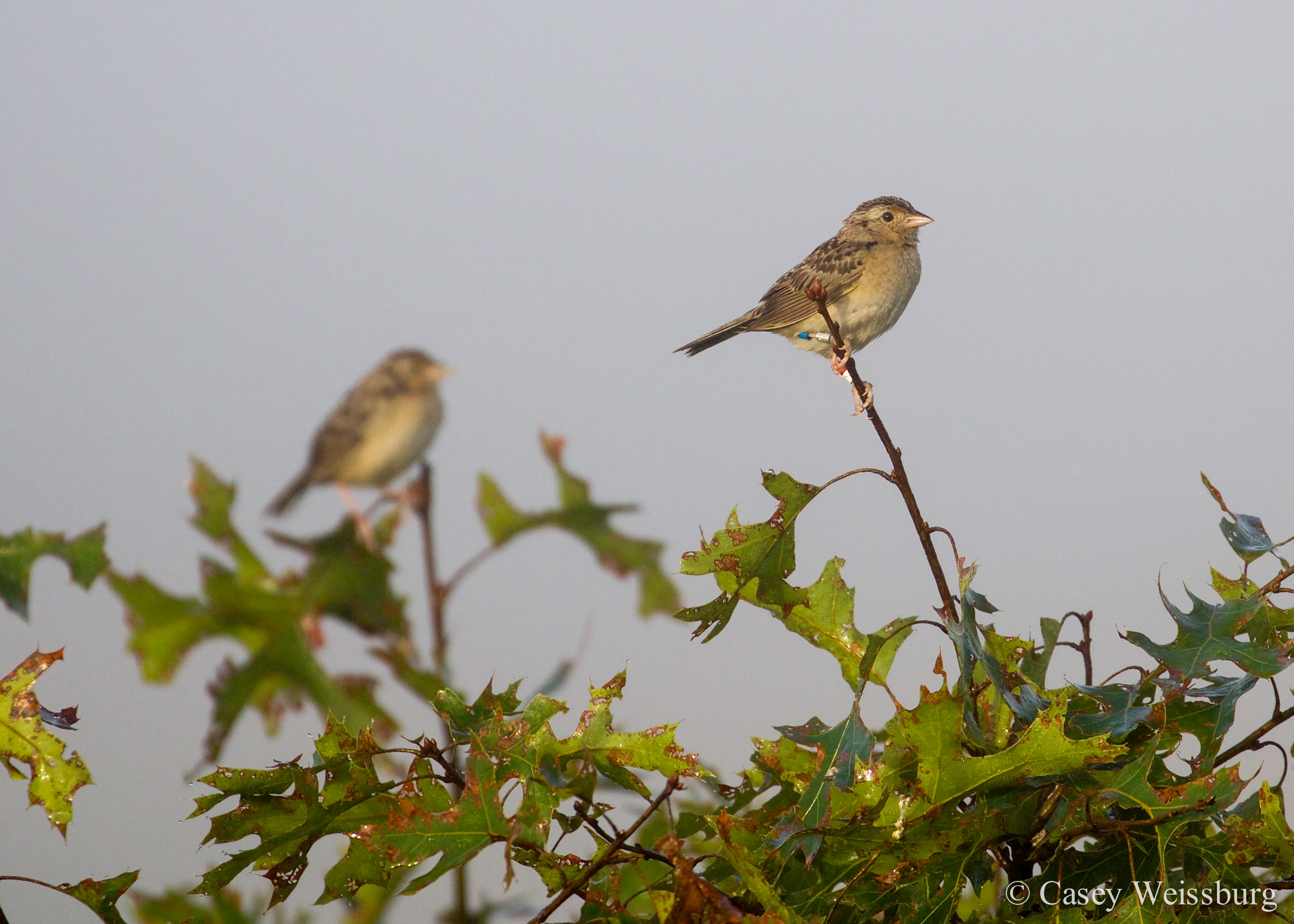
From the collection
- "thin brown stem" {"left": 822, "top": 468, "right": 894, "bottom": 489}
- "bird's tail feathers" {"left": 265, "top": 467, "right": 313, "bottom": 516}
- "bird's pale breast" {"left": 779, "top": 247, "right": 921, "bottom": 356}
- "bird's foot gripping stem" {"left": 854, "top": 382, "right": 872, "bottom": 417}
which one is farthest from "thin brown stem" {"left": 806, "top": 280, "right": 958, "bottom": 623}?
"bird's pale breast" {"left": 779, "top": 247, "right": 921, "bottom": 356}

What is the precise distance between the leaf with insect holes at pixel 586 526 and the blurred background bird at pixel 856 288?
113 centimetres

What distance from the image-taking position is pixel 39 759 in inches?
46.3

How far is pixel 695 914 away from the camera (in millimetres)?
A: 898

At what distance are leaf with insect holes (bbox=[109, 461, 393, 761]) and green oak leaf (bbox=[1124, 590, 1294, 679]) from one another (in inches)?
54.8

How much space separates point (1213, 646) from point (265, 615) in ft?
5.87

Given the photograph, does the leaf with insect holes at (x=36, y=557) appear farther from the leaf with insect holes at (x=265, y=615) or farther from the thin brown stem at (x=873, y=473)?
the thin brown stem at (x=873, y=473)

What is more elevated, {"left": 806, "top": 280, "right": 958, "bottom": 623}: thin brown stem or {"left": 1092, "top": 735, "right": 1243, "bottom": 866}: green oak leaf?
{"left": 806, "top": 280, "right": 958, "bottom": 623}: thin brown stem

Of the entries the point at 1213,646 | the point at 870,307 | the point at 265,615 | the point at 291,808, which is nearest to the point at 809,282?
the point at 870,307

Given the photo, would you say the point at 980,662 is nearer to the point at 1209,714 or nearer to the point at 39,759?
the point at 1209,714

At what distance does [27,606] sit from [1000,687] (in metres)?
1.52

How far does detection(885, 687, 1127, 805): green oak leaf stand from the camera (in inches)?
39.5

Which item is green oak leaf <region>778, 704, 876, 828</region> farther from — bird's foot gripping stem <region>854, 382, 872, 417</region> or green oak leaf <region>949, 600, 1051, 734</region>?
bird's foot gripping stem <region>854, 382, 872, 417</region>

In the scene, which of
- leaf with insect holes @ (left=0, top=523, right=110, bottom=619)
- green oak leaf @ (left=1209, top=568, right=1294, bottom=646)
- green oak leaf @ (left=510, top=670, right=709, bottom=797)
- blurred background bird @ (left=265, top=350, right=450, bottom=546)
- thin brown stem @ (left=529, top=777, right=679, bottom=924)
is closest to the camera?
thin brown stem @ (left=529, top=777, right=679, bottom=924)

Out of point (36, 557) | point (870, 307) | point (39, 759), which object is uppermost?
point (870, 307)
